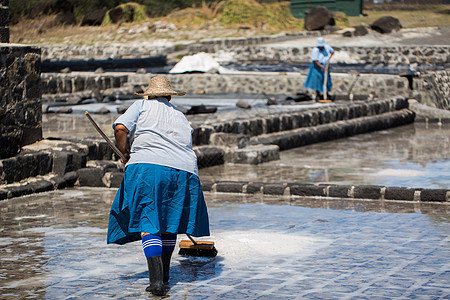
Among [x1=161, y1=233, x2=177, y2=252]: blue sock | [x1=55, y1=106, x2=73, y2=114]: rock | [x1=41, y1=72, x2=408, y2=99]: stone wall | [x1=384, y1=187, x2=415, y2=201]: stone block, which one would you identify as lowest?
[x1=384, y1=187, x2=415, y2=201]: stone block

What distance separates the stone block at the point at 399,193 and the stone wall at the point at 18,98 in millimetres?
4633

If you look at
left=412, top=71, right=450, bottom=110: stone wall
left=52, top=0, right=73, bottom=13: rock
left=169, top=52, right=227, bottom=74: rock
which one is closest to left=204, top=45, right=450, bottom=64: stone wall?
left=169, top=52, right=227, bottom=74: rock

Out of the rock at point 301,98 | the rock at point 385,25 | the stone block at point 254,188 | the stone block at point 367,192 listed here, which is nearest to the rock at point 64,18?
the rock at point 385,25

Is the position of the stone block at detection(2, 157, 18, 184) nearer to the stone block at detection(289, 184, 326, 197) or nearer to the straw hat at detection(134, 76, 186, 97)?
the stone block at detection(289, 184, 326, 197)

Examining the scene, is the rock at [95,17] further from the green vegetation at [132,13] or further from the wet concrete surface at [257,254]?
the wet concrete surface at [257,254]

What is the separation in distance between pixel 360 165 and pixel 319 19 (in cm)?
3386

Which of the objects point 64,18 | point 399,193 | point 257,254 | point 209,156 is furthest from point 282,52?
point 257,254

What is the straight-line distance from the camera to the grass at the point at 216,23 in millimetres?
47438

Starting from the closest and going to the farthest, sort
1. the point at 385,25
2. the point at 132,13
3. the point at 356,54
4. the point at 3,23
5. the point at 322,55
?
the point at 3,23
the point at 322,55
the point at 356,54
the point at 385,25
the point at 132,13

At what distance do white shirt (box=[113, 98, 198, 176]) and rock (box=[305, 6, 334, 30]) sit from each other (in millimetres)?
40471

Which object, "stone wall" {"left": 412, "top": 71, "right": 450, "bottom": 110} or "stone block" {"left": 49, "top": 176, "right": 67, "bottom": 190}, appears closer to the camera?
"stone block" {"left": 49, "top": 176, "right": 67, "bottom": 190}

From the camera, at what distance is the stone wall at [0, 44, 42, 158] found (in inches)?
401

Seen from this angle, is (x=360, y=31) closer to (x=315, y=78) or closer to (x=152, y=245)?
(x=315, y=78)

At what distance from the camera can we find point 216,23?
161ft
